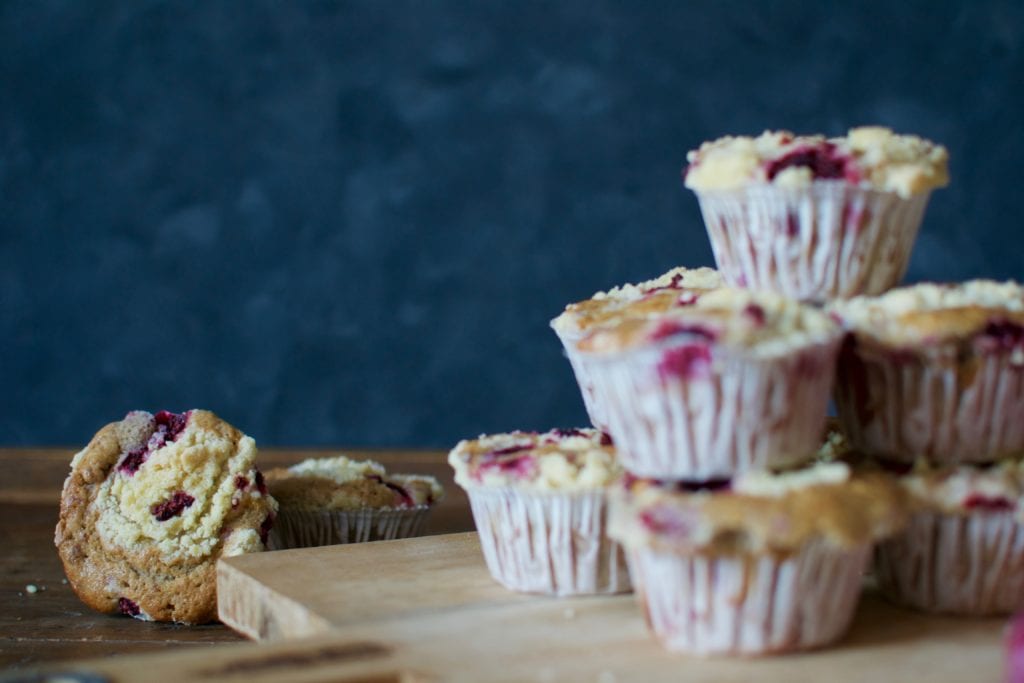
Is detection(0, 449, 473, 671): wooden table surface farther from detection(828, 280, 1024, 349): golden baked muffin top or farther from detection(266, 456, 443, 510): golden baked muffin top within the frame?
detection(828, 280, 1024, 349): golden baked muffin top

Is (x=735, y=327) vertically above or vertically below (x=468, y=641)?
above

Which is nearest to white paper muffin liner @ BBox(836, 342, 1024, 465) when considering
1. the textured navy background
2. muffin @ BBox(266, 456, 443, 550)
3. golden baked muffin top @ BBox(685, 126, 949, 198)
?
golden baked muffin top @ BBox(685, 126, 949, 198)

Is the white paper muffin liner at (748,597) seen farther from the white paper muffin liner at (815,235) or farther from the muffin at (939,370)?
the white paper muffin liner at (815,235)

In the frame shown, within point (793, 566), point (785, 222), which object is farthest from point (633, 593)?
point (785, 222)

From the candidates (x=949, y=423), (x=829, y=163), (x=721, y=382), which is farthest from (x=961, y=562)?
(x=829, y=163)

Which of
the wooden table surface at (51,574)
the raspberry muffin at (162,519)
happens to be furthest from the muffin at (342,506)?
the wooden table surface at (51,574)

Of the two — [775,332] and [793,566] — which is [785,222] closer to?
[775,332]

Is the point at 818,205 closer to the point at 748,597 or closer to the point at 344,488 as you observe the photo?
the point at 748,597
